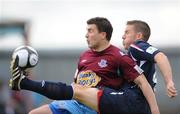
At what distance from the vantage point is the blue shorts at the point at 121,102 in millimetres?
9000

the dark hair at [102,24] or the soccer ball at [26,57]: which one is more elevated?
the dark hair at [102,24]

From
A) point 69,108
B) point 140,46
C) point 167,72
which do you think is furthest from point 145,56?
point 69,108

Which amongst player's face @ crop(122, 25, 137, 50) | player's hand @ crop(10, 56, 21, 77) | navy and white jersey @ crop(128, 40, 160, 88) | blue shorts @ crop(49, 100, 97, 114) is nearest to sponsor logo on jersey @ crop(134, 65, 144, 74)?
navy and white jersey @ crop(128, 40, 160, 88)

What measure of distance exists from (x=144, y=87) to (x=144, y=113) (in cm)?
37

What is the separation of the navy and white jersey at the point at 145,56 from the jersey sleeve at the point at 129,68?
0.41 ft

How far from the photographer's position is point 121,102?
9.02m

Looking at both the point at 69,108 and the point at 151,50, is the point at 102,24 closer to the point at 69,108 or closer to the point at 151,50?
the point at 151,50

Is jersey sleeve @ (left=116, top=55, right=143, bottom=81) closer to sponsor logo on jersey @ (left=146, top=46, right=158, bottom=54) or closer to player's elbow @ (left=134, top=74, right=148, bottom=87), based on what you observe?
player's elbow @ (left=134, top=74, right=148, bottom=87)

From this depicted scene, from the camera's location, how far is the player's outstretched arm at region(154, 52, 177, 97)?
8.55m

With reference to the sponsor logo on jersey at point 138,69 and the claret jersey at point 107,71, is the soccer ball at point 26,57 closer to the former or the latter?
the claret jersey at point 107,71

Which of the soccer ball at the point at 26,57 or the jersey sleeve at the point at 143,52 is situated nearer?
the soccer ball at the point at 26,57

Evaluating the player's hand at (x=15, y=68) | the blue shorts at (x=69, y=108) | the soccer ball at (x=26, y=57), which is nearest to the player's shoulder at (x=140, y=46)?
the blue shorts at (x=69, y=108)

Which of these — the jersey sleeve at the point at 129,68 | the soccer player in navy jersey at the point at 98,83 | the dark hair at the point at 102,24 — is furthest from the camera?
the dark hair at the point at 102,24

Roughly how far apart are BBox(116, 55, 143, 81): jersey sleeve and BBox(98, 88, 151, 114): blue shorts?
0.20m
